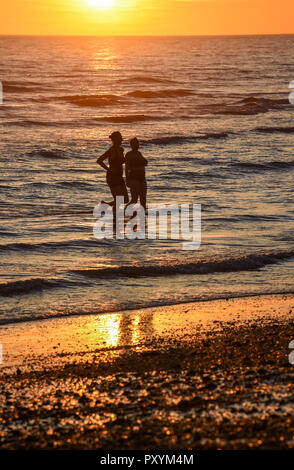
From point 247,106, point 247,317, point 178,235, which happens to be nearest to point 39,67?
point 247,106

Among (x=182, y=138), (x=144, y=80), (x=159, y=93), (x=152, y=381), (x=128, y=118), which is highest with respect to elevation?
(x=144, y=80)

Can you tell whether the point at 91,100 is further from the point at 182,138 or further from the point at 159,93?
the point at 182,138

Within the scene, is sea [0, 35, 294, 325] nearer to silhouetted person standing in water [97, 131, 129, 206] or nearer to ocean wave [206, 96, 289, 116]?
ocean wave [206, 96, 289, 116]

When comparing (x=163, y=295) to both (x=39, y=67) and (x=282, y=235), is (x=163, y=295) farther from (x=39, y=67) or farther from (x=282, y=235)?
(x=39, y=67)

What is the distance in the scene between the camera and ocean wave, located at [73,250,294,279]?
387 inches

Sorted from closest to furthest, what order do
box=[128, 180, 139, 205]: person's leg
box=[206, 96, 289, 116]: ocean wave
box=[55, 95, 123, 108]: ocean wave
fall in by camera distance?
box=[128, 180, 139, 205]: person's leg
box=[206, 96, 289, 116]: ocean wave
box=[55, 95, 123, 108]: ocean wave

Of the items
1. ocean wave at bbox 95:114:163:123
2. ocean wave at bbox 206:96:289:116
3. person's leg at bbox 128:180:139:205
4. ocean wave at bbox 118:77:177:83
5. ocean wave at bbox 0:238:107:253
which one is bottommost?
ocean wave at bbox 0:238:107:253

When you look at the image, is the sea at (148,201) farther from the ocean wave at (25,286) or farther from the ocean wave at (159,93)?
the ocean wave at (159,93)

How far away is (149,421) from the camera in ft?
15.3

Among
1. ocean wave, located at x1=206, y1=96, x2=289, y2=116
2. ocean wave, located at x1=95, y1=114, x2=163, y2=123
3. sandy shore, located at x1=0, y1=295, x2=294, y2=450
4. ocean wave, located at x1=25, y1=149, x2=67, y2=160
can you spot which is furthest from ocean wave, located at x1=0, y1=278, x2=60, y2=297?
ocean wave, located at x1=206, y1=96, x2=289, y2=116

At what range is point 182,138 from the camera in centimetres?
2794

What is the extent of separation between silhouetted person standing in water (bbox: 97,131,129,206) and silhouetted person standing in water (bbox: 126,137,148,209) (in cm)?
17

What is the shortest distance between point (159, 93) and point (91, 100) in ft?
23.3

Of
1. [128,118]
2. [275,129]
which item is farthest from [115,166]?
[128,118]
